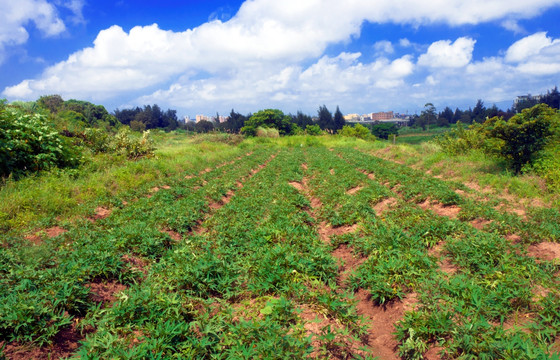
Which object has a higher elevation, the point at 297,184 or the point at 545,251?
the point at 545,251

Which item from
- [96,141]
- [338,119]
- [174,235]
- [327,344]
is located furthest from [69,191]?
[338,119]

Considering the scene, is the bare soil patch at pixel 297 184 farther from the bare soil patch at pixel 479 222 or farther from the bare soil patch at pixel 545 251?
the bare soil patch at pixel 545 251

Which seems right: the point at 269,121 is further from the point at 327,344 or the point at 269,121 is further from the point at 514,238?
the point at 327,344

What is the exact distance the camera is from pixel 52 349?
107 inches

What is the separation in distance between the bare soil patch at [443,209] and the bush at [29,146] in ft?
35.6

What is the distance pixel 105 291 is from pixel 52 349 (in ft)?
3.28

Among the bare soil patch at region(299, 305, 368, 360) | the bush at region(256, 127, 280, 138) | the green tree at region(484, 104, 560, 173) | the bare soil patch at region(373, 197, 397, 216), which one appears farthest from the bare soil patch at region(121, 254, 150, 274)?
the bush at region(256, 127, 280, 138)

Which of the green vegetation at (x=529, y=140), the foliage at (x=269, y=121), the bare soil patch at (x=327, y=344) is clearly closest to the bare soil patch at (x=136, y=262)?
the bare soil patch at (x=327, y=344)

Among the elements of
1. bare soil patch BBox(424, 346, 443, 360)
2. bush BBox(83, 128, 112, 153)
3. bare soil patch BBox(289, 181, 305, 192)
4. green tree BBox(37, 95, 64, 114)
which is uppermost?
green tree BBox(37, 95, 64, 114)

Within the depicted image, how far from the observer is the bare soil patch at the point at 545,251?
4.24 m

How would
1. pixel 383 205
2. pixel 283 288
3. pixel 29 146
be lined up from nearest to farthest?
pixel 283 288 → pixel 383 205 → pixel 29 146

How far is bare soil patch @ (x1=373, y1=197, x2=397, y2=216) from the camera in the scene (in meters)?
7.16

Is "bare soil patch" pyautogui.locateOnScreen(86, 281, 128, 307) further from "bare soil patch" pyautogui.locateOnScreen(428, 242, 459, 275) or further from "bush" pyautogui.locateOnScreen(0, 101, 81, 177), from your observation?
"bush" pyautogui.locateOnScreen(0, 101, 81, 177)

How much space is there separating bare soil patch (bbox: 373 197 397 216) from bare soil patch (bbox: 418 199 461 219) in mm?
833
